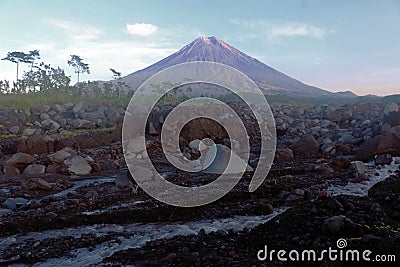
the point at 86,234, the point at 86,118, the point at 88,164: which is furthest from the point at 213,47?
the point at 86,234

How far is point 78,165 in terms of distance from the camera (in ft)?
29.8

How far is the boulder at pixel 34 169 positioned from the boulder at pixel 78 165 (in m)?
0.54

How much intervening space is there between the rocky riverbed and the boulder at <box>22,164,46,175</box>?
26 mm

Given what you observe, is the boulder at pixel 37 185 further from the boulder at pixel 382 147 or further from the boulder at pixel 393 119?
the boulder at pixel 393 119

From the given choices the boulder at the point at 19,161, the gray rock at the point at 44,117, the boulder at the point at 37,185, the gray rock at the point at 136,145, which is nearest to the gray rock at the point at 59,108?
the gray rock at the point at 44,117

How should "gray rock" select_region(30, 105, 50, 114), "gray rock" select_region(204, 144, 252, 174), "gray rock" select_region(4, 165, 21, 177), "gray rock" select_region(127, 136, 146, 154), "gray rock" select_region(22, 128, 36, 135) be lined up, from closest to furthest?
"gray rock" select_region(4, 165, 21, 177), "gray rock" select_region(204, 144, 252, 174), "gray rock" select_region(127, 136, 146, 154), "gray rock" select_region(22, 128, 36, 135), "gray rock" select_region(30, 105, 50, 114)

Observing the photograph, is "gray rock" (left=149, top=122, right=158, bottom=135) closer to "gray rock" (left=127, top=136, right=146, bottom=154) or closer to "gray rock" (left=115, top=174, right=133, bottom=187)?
"gray rock" (left=127, top=136, right=146, bottom=154)

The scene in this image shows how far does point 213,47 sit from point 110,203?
63.4 metres

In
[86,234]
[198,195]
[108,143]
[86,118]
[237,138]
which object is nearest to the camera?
[86,234]

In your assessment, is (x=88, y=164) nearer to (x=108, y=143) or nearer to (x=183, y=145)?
(x=108, y=143)

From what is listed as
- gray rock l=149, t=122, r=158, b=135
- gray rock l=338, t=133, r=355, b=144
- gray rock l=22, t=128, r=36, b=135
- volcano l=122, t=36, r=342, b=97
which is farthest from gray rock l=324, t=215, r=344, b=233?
volcano l=122, t=36, r=342, b=97

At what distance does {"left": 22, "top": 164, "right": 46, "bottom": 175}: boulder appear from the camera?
875 centimetres

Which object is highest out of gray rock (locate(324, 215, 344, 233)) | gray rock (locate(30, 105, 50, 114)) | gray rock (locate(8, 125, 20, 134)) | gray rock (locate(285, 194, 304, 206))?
gray rock (locate(30, 105, 50, 114))

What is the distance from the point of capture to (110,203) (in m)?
6.25
